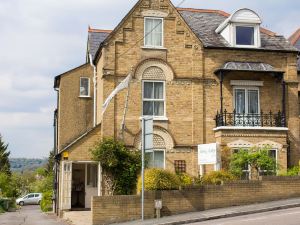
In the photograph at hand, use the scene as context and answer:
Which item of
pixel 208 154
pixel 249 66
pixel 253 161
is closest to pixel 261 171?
pixel 253 161

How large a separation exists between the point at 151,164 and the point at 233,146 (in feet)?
13.3

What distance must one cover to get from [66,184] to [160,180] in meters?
7.45

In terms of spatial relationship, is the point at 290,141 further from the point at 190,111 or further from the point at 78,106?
the point at 78,106

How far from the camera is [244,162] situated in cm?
2275

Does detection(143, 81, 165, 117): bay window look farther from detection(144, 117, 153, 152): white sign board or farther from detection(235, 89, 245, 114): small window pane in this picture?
detection(144, 117, 153, 152): white sign board

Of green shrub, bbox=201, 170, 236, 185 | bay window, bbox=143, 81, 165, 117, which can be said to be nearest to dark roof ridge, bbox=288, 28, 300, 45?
bay window, bbox=143, 81, 165, 117

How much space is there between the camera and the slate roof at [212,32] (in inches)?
1066

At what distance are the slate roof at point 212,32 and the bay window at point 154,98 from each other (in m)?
3.35

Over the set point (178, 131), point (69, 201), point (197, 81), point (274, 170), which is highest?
point (197, 81)

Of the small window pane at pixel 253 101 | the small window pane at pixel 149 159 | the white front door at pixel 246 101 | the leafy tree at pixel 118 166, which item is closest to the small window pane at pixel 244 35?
the white front door at pixel 246 101

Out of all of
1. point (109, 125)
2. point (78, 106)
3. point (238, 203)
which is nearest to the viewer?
point (238, 203)

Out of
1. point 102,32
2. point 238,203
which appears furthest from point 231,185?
point 102,32

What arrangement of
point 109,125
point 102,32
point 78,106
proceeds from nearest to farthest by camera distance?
point 109,125 → point 78,106 → point 102,32

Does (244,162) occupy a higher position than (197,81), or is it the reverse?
(197,81)
